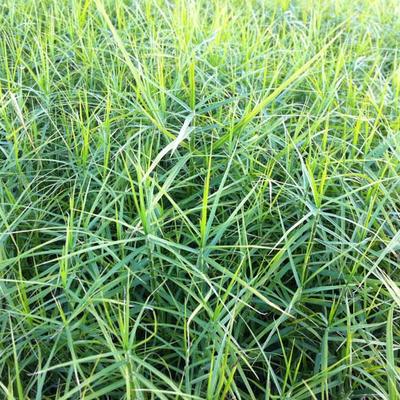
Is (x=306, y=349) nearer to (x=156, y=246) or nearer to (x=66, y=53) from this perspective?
(x=156, y=246)

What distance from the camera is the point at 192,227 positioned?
3.12 ft

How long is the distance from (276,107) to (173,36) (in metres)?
0.38

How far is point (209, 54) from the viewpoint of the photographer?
1507 millimetres

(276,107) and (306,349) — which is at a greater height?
(276,107)

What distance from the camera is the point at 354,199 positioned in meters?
1.17

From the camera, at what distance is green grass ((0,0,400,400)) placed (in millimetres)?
903

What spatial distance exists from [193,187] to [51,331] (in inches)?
17.2

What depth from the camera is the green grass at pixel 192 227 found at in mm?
903

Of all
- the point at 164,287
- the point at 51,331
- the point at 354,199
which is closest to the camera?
the point at 51,331

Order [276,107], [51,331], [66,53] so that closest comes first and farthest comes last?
1. [51,331]
2. [276,107]
3. [66,53]

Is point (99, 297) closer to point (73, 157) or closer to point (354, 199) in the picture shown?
point (73, 157)

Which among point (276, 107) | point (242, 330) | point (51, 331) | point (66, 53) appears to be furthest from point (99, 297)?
point (66, 53)

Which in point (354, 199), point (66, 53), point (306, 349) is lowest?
point (306, 349)

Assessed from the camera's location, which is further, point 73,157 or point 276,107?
point 276,107
